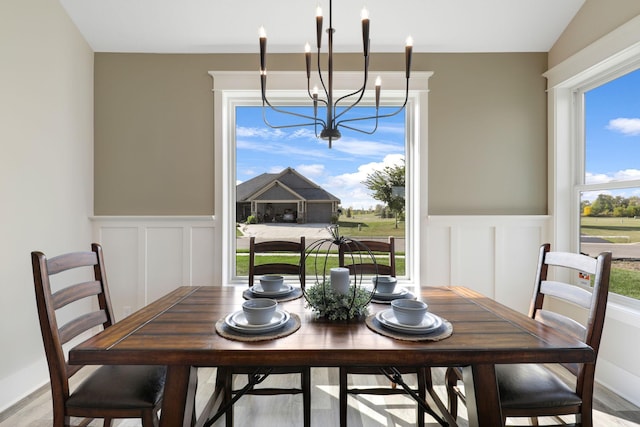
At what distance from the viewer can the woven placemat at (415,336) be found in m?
A: 1.08

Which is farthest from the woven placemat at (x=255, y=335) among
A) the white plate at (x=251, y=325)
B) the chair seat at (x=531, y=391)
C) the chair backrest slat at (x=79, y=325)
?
the chair seat at (x=531, y=391)

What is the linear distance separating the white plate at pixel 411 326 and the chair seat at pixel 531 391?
0.39m

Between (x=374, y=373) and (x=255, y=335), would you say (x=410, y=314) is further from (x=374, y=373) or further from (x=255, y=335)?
(x=374, y=373)

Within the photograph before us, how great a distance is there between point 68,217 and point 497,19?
3.47 metres

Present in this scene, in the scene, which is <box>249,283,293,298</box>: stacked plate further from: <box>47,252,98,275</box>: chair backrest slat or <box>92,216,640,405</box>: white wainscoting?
<box>92,216,640,405</box>: white wainscoting

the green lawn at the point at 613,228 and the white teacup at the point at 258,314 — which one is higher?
the green lawn at the point at 613,228

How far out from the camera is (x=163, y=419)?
1052 millimetres

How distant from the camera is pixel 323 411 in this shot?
1851 millimetres

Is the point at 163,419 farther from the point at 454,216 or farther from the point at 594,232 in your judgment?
the point at 594,232

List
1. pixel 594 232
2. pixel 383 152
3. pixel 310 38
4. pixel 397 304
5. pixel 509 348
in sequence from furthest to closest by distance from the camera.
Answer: pixel 383 152
pixel 310 38
pixel 594 232
pixel 397 304
pixel 509 348

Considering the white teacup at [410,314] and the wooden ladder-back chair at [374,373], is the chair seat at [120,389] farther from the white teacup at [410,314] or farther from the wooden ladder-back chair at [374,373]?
the white teacup at [410,314]

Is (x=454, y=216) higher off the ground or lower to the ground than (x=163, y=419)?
higher

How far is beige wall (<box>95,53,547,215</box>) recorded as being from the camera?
2562 millimetres

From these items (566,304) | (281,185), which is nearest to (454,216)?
(566,304)
